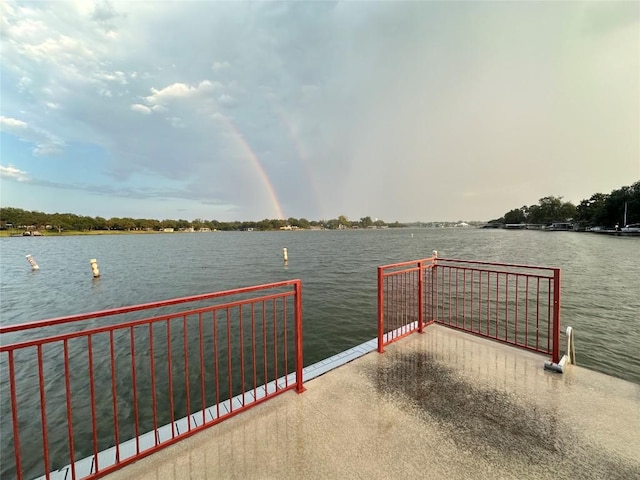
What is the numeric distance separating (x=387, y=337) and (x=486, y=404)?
6.04ft

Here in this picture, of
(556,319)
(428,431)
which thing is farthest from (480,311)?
(428,431)

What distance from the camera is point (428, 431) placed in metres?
2.62

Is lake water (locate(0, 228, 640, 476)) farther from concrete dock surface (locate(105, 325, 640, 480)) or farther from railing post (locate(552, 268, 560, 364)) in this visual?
railing post (locate(552, 268, 560, 364))

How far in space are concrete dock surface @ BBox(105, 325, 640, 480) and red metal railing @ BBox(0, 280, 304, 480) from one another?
31 cm

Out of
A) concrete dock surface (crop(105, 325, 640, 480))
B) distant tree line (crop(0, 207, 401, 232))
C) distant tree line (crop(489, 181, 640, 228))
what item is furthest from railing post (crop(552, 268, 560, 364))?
distant tree line (crop(0, 207, 401, 232))

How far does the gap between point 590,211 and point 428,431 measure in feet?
370

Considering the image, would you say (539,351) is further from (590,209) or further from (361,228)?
(361,228)

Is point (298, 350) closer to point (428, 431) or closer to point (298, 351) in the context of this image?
point (298, 351)

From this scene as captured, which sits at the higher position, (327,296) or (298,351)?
(298,351)

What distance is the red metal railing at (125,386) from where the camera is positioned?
227cm

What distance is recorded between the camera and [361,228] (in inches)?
6624

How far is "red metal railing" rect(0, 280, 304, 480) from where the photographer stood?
7.46 feet

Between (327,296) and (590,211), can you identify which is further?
(590,211)

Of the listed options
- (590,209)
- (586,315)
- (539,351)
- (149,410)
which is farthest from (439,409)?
(590,209)
